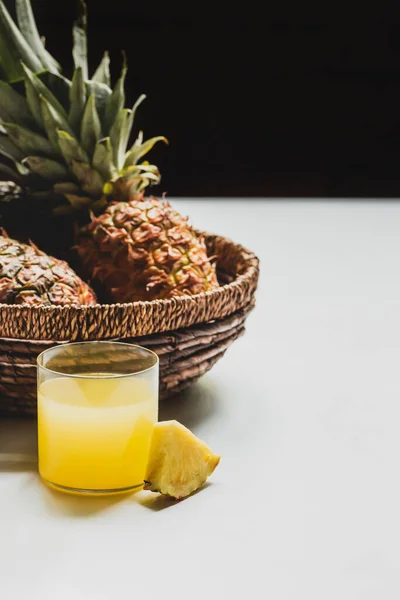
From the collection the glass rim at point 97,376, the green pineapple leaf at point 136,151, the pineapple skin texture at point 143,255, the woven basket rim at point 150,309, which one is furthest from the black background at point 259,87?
the glass rim at point 97,376

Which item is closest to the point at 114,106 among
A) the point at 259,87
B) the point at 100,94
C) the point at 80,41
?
the point at 100,94

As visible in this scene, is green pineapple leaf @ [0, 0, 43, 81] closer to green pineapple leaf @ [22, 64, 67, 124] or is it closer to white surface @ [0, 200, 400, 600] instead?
green pineapple leaf @ [22, 64, 67, 124]

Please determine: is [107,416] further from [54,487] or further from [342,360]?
[342,360]

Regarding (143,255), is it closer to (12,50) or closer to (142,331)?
(142,331)

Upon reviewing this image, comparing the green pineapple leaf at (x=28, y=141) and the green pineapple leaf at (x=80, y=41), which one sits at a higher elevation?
the green pineapple leaf at (x=80, y=41)

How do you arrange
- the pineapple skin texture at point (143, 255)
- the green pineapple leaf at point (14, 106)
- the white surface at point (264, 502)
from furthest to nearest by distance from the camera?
the green pineapple leaf at point (14, 106)
the pineapple skin texture at point (143, 255)
the white surface at point (264, 502)

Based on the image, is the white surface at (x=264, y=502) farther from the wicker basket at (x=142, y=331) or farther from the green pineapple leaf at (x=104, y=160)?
the green pineapple leaf at (x=104, y=160)

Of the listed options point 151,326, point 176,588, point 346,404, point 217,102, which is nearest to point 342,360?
point 346,404
